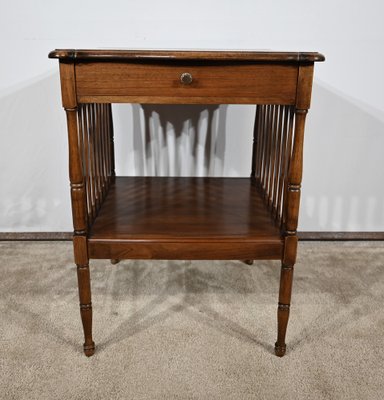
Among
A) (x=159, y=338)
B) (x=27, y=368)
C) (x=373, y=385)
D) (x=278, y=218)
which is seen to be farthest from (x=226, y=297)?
(x=27, y=368)

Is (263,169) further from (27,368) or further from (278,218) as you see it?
(27,368)

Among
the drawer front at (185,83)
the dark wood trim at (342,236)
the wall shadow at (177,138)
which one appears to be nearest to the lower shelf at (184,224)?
the wall shadow at (177,138)

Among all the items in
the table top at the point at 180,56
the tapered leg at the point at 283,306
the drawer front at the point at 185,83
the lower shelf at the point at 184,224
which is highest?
the table top at the point at 180,56

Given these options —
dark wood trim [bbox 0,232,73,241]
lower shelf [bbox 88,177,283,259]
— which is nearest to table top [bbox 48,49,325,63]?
lower shelf [bbox 88,177,283,259]

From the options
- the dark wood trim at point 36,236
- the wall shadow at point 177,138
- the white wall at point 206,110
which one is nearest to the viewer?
the white wall at point 206,110

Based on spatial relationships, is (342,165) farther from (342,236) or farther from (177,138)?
(177,138)

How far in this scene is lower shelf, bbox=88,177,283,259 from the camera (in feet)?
4.28

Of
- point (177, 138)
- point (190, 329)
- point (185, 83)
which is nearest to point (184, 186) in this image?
point (177, 138)

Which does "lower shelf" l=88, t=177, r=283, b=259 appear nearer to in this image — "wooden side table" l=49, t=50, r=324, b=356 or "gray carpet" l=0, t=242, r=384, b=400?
"wooden side table" l=49, t=50, r=324, b=356

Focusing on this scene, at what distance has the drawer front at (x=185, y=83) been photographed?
1.16m

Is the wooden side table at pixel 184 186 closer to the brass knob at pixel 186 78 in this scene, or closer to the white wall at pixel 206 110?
the brass knob at pixel 186 78

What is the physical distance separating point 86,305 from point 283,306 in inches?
20.2

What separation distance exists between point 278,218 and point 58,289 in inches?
30.6

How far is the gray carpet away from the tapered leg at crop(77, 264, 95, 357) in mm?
31
